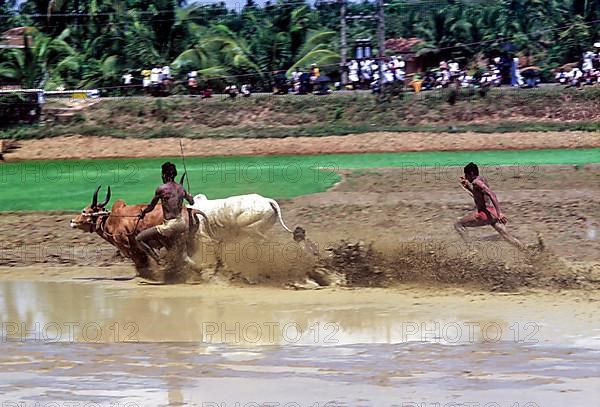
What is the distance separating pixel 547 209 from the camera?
61.6 feet

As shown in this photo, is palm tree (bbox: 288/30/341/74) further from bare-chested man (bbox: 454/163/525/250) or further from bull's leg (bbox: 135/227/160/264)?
bull's leg (bbox: 135/227/160/264)

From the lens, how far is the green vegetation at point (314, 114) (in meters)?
38.8

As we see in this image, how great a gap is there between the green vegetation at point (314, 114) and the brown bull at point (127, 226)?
878 inches

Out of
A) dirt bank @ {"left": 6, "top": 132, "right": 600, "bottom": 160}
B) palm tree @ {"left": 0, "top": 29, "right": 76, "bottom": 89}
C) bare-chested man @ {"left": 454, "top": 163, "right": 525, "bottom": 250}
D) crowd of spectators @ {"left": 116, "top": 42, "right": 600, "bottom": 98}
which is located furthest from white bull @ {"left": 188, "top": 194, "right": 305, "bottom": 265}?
palm tree @ {"left": 0, "top": 29, "right": 76, "bottom": 89}

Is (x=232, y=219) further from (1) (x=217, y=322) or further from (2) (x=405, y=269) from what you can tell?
(1) (x=217, y=322)

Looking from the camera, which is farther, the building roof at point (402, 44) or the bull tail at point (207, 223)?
the building roof at point (402, 44)

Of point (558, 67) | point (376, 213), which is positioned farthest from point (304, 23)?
point (376, 213)

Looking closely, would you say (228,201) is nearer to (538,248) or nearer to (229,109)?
(538,248)

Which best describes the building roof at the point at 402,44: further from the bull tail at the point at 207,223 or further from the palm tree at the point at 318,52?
the bull tail at the point at 207,223

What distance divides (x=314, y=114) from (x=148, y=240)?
26.3 m

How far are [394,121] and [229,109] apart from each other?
6543mm

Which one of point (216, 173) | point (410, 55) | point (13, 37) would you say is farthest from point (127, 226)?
point (13, 37)

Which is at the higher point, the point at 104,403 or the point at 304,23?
the point at 304,23

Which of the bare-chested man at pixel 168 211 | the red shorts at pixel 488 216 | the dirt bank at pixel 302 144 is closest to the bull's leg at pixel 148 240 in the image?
the bare-chested man at pixel 168 211
